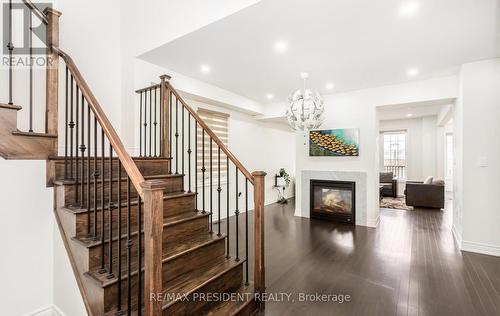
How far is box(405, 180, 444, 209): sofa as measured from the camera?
6.14m

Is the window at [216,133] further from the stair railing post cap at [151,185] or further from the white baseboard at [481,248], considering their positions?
the white baseboard at [481,248]

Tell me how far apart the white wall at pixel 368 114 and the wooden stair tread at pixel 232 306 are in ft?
11.8

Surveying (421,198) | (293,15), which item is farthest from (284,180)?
(293,15)

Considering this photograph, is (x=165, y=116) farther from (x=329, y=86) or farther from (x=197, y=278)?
(x=329, y=86)

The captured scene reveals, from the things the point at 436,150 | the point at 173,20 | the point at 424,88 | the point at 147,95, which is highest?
the point at 173,20

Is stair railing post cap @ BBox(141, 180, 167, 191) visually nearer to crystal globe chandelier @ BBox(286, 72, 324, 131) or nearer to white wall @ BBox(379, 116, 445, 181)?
crystal globe chandelier @ BBox(286, 72, 324, 131)

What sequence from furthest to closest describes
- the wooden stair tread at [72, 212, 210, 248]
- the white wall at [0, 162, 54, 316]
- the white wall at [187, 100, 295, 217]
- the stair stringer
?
the white wall at [187, 100, 295, 217]
the white wall at [0, 162, 54, 316]
the stair stringer
the wooden stair tread at [72, 212, 210, 248]

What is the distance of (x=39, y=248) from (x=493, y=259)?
541 centimetres

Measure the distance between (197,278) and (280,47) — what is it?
2866 millimetres

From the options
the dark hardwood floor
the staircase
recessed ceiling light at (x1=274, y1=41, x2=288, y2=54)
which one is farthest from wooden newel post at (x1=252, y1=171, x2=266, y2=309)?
recessed ceiling light at (x1=274, y1=41, x2=288, y2=54)

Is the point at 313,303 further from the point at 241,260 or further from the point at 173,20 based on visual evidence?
the point at 173,20

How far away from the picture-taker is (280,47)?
10.4ft

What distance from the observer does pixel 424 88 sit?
14.3 feet

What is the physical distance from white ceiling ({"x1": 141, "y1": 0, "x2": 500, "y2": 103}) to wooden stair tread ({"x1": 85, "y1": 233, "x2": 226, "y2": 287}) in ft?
7.53
